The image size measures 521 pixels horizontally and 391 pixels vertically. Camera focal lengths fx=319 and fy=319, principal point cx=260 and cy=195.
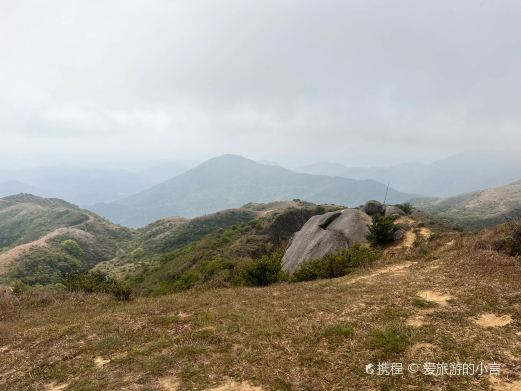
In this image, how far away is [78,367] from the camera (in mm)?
10672

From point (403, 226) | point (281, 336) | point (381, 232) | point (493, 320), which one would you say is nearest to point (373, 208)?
point (403, 226)

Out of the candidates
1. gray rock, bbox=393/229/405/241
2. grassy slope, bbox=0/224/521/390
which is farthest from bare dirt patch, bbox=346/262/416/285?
gray rock, bbox=393/229/405/241

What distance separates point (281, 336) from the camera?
1146 cm

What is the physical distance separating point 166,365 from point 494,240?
67.4 feet

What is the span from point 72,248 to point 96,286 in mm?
91953

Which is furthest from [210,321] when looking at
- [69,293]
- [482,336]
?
[69,293]

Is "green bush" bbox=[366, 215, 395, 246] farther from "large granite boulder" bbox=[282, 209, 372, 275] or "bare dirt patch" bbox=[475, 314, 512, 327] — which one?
"bare dirt patch" bbox=[475, 314, 512, 327]

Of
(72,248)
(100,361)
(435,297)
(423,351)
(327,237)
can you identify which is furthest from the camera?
(72,248)

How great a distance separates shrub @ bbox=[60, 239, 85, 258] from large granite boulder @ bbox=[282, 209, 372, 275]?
87269 mm

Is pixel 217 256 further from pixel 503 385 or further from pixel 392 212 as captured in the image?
pixel 503 385

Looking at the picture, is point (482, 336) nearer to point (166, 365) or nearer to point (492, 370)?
point (492, 370)

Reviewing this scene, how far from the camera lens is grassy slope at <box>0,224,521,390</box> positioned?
9.18 metres

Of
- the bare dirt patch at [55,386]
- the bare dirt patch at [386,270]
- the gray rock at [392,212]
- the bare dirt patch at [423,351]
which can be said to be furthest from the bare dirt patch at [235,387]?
the gray rock at [392,212]

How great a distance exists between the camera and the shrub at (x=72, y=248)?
99375 mm
